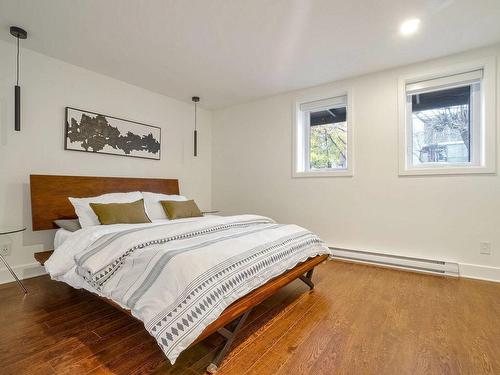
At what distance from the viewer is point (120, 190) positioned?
335cm

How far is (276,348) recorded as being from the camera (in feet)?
5.05

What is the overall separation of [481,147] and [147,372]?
3583 millimetres

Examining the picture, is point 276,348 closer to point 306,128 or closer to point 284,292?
point 284,292

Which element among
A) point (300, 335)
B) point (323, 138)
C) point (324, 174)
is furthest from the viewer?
point (323, 138)

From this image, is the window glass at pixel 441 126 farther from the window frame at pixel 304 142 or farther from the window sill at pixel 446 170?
the window frame at pixel 304 142

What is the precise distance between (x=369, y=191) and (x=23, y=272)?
401 centimetres

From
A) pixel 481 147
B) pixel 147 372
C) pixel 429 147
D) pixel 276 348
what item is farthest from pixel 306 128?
pixel 147 372

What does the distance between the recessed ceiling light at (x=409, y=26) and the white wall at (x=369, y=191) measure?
75 centimetres

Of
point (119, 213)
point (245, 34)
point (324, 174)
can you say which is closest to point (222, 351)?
point (119, 213)

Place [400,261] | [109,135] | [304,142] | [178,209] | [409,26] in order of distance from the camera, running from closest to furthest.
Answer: [409,26] → [400,261] → [178,209] → [109,135] → [304,142]

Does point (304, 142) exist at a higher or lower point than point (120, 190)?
higher

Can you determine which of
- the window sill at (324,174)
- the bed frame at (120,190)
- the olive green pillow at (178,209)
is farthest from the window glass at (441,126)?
the olive green pillow at (178,209)

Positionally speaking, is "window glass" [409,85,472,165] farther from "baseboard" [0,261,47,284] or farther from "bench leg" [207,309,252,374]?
"baseboard" [0,261,47,284]

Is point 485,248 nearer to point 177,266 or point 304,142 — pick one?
point 304,142
